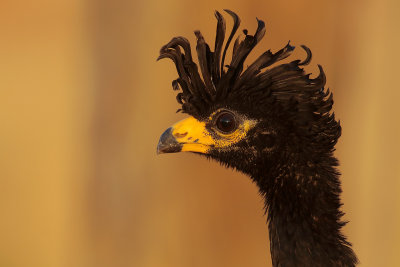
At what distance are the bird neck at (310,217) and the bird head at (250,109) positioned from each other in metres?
0.10

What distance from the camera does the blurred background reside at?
7.18 meters

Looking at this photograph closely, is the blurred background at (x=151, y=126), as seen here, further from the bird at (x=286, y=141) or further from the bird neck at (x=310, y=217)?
the bird neck at (x=310, y=217)

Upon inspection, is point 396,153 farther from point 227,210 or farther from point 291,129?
point 291,129

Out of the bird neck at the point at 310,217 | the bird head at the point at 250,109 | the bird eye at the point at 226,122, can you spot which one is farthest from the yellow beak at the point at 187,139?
the bird neck at the point at 310,217

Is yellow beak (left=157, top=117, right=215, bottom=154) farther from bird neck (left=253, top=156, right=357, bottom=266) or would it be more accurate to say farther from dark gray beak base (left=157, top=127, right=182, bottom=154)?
bird neck (left=253, top=156, right=357, bottom=266)

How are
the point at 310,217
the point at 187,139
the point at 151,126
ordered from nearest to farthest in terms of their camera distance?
the point at 310,217 < the point at 187,139 < the point at 151,126

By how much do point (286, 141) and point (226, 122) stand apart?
0.36 meters

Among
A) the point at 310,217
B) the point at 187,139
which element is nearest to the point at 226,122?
the point at 187,139

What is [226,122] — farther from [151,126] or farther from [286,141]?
[151,126]

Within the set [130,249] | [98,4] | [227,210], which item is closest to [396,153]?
[227,210]

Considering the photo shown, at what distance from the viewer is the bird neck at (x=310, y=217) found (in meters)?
3.87

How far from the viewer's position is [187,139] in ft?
13.7

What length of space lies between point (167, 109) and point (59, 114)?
1427 millimetres

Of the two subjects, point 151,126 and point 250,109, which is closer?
point 250,109
